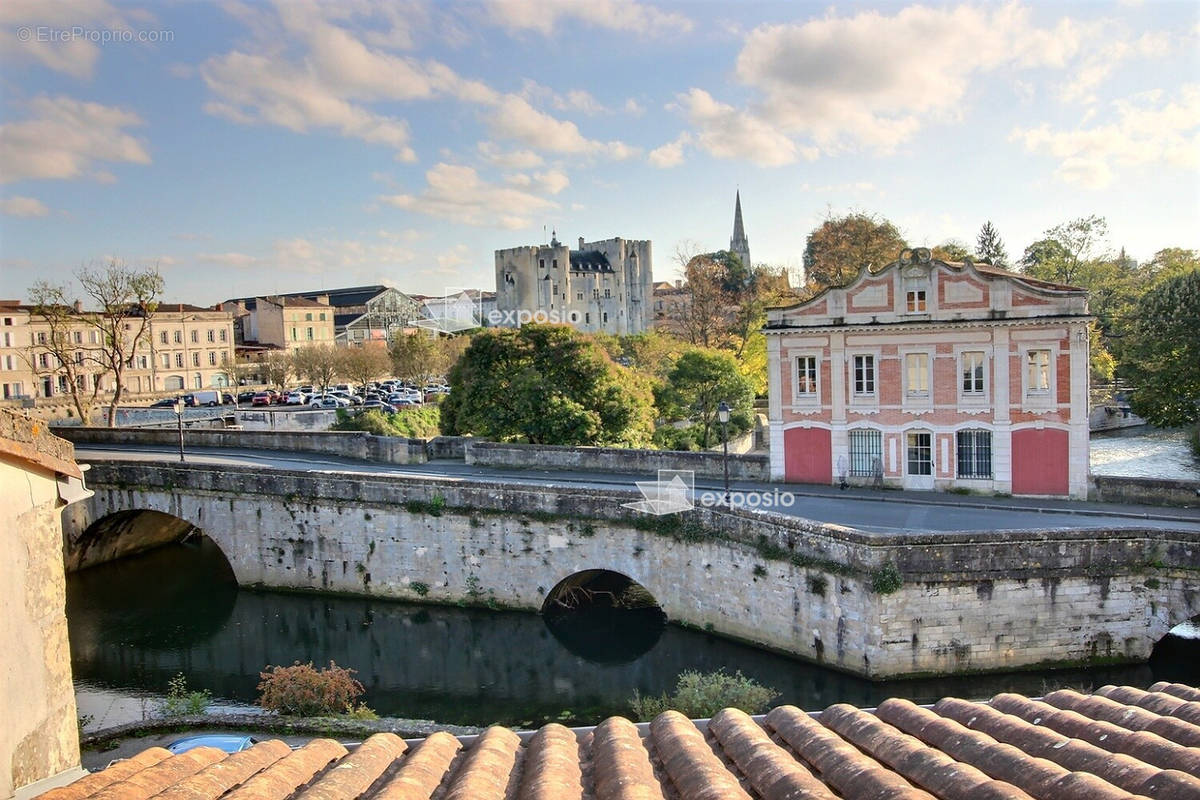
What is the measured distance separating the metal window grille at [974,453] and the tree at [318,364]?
42.1 m

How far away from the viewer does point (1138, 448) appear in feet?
127

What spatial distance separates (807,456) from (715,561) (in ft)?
19.6

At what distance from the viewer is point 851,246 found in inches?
1593

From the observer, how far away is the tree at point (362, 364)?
182 feet

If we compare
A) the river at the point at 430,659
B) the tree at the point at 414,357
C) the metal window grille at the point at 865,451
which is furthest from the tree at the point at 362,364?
the metal window grille at the point at 865,451

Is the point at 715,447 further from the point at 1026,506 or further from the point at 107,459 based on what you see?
the point at 107,459

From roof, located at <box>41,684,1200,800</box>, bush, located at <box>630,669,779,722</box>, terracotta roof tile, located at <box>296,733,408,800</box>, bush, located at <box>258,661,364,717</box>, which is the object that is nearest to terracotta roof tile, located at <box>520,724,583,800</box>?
roof, located at <box>41,684,1200,800</box>

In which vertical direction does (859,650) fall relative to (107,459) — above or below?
below

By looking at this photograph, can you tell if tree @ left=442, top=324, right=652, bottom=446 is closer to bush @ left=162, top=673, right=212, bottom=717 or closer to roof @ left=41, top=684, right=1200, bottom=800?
bush @ left=162, top=673, right=212, bottom=717

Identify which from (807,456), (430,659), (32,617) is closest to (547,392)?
(807,456)

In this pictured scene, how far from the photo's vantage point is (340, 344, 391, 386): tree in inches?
2179

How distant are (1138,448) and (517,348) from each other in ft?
92.5

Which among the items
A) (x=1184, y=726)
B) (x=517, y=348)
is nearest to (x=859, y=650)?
(x=1184, y=726)

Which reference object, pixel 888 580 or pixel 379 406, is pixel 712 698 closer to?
pixel 888 580
